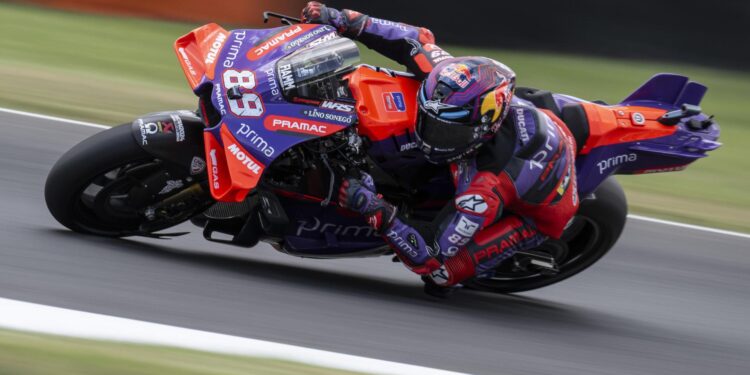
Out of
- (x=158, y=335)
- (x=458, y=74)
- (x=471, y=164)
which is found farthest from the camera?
(x=471, y=164)

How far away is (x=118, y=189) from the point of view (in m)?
4.97

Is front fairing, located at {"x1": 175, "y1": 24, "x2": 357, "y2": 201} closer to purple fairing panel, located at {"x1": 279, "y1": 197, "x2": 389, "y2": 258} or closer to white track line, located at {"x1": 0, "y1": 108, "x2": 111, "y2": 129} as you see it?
purple fairing panel, located at {"x1": 279, "y1": 197, "x2": 389, "y2": 258}

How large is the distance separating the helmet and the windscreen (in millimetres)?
400

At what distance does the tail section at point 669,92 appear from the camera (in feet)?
18.0

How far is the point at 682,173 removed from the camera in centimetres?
931

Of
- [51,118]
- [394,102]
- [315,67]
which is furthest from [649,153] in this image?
[51,118]

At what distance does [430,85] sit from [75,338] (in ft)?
6.30

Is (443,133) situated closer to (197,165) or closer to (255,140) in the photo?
(255,140)

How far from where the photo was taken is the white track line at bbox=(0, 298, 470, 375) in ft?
12.7

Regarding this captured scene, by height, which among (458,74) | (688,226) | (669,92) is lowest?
(688,226)

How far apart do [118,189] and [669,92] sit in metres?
2.87

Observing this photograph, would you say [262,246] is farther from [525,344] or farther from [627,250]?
[627,250]

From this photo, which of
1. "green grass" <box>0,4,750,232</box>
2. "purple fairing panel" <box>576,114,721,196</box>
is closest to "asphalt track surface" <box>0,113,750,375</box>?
"purple fairing panel" <box>576,114,721,196</box>

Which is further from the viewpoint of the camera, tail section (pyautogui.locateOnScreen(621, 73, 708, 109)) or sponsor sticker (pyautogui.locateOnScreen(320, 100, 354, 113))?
tail section (pyautogui.locateOnScreen(621, 73, 708, 109))
